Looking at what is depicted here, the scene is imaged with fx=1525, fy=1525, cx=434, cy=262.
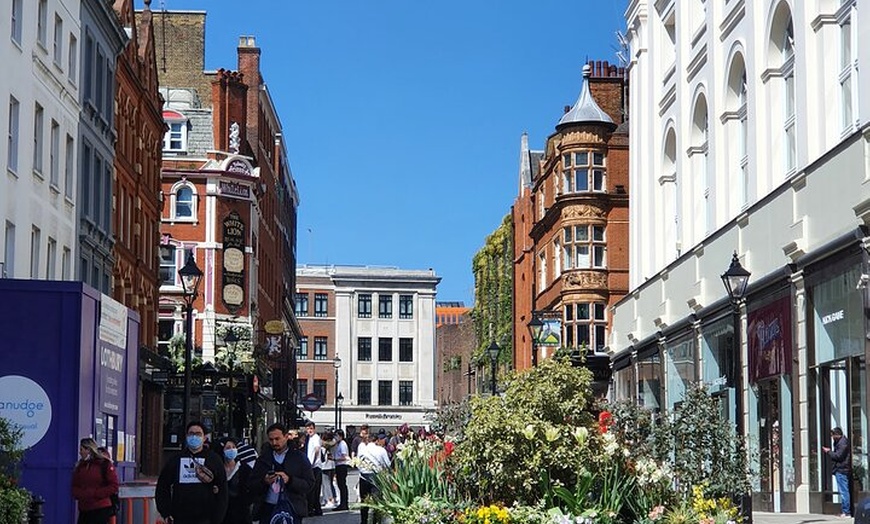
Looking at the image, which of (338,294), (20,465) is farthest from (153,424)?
(338,294)

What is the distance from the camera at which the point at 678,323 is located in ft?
128

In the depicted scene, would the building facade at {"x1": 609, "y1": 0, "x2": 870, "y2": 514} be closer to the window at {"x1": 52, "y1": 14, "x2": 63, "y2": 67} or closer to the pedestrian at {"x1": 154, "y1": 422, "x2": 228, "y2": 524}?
the pedestrian at {"x1": 154, "y1": 422, "x2": 228, "y2": 524}

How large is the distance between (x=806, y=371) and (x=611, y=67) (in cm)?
4173

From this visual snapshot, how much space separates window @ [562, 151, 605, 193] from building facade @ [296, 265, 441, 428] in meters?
79.2

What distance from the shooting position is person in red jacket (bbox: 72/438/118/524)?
18953mm

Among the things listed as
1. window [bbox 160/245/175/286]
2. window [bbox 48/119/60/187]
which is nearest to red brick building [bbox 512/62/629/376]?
window [bbox 160/245/175/286]

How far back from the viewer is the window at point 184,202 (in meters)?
68.2

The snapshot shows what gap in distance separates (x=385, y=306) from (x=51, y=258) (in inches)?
4084

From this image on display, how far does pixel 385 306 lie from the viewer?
467 ft

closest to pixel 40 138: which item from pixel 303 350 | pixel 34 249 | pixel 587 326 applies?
pixel 34 249

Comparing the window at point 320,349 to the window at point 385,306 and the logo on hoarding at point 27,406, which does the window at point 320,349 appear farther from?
the logo on hoarding at point 27,406

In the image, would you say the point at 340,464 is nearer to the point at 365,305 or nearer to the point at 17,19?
the point at 17,19

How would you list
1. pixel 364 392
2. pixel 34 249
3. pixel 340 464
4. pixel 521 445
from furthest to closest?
pixel 364 392
pixel 34 249
pixel 340 464
pixel 521 445

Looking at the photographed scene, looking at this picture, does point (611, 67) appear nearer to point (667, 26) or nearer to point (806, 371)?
point (667, 26)
